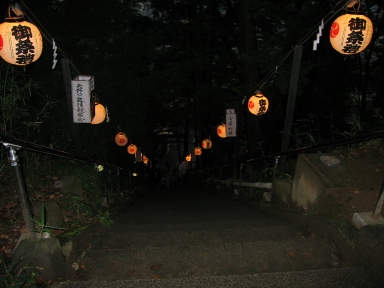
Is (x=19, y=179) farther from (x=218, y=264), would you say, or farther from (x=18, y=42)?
(x=18, y=42)

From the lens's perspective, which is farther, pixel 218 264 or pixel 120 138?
pixel 120 138

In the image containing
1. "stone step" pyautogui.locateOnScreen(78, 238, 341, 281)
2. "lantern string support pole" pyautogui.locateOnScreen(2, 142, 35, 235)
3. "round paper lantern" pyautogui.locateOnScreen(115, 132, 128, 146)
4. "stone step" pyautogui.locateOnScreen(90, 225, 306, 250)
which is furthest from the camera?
"round paper lantern" pyautogui.locateOnScreen(115, 132, 128, 146)

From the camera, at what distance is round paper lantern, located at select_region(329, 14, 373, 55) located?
602cm

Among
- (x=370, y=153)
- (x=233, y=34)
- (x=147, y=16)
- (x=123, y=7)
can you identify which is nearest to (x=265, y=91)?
(x=123, y=7)

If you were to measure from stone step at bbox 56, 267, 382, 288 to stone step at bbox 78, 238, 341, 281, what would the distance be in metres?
0.29

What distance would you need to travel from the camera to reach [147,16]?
Result: 2284 cm

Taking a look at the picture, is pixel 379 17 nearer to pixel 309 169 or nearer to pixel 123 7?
pixel 123 7

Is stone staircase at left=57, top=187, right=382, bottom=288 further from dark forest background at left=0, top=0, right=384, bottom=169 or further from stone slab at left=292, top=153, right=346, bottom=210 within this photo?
dark forest background at left=0, top=0, right=384, bottom=169

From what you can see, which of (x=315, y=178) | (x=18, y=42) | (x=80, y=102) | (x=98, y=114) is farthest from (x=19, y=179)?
(x=98, y=114)

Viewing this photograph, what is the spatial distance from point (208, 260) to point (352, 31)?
5.16 meters

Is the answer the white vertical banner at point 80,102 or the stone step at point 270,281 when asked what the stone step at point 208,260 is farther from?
the white vertical banner at point 80,102

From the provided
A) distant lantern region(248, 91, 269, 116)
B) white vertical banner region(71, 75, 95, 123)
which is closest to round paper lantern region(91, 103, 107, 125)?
white vertical banner region(71, 75, 95, 123)

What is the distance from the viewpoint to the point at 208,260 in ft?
10.6

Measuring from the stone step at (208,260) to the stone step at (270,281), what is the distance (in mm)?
286
